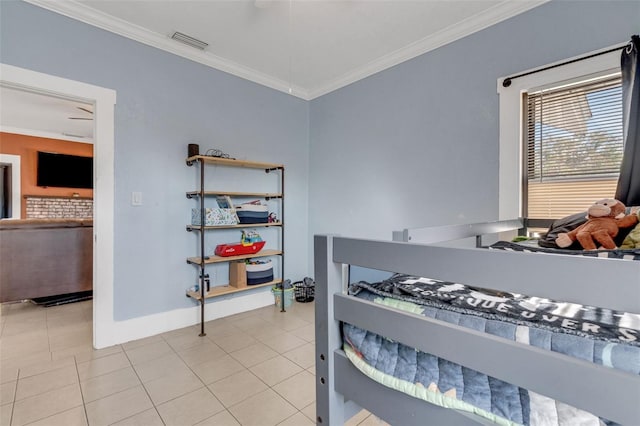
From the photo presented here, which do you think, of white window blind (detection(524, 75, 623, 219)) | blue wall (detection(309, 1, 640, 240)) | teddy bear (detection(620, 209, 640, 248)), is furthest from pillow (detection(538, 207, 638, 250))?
blue wall (detection(309, 1, 640, 240))

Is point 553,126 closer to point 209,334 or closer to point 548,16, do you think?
point 548,16

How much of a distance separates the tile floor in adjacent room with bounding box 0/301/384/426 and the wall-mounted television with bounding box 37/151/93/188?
3.70 metres

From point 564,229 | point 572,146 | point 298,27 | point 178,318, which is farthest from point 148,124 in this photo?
point 572,146

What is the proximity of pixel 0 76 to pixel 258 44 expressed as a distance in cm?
179

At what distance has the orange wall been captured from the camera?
5.18 meters

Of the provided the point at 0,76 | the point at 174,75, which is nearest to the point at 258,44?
the point at 174,75

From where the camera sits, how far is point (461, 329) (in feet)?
2.13

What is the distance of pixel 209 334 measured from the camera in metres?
2.56

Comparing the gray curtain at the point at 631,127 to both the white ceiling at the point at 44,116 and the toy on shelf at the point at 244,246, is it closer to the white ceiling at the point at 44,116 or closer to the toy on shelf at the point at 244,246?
the toy on shelf at the point at 244,246

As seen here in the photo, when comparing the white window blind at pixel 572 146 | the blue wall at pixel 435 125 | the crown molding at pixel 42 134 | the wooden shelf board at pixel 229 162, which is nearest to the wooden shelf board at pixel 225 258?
the blue wall at pixel 435 125

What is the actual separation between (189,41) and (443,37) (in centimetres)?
213

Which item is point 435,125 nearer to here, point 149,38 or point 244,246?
point 244,246

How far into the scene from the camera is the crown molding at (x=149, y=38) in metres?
2.15

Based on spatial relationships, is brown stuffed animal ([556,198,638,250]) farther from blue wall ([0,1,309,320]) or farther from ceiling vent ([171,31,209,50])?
ceiling vent ([171,31,209,50])
